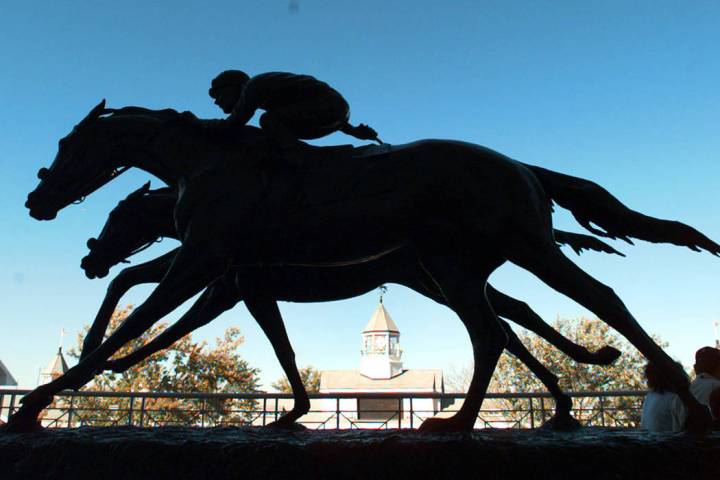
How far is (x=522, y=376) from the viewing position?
2867 cm

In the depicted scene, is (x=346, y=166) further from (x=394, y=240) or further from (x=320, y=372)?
(x=320, y=372)

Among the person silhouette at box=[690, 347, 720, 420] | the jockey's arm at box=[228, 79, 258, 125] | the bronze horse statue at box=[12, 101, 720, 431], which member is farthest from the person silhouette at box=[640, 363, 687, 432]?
the jockey's arm at box=[228, 79, 258, 125]

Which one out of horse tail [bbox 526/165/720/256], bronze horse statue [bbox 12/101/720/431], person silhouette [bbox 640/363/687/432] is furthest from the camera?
person silhouette [bbox 640/363/687/432]

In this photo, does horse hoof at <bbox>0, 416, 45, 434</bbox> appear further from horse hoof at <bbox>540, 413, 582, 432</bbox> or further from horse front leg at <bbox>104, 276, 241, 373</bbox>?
horse hoof at <bbox>540, 413, 582, 432</bbox>

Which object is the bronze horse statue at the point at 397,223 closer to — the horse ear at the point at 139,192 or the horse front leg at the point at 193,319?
the horse front leg at the point at 193,319

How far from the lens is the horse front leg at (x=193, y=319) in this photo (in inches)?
162

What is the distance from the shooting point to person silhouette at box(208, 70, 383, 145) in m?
3.62

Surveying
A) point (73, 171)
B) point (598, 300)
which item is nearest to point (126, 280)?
point (73, 171)

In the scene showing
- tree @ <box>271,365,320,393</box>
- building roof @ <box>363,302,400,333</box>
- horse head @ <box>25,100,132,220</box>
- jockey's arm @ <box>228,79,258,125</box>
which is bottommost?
tree @ <box>271,365,320,393</box>

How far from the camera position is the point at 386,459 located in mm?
2180

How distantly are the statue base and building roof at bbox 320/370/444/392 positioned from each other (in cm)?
5329

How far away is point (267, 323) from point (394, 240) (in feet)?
4.37

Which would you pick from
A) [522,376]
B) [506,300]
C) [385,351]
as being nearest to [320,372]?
[385,351]

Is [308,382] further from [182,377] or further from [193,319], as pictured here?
[193,319]
